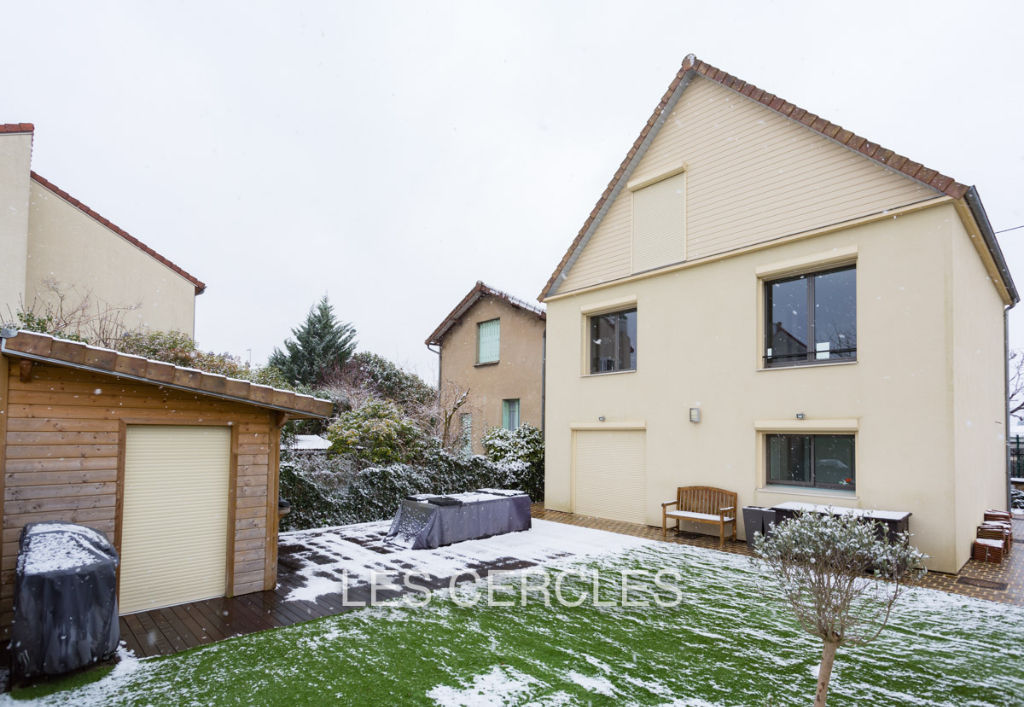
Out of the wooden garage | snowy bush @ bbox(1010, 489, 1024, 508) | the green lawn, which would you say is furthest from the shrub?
snowy bush @ bbox(1010, 489, 1024, 508)

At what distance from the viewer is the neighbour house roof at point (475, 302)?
1733 cm

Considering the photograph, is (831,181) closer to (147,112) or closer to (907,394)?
(907,394)

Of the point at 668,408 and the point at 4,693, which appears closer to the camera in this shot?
the point at 4,693

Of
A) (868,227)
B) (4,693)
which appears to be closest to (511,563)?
(4,693)

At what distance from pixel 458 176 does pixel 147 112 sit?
22027 mm

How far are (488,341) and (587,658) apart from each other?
14.8 metres

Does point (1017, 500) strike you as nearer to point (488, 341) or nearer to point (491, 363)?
point (491, 363)

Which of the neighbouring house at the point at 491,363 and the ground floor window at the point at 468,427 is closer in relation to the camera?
the neighbouring house at the point at 491,363

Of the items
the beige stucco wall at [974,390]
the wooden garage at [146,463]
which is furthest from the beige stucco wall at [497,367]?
the wooden garage at [146,463]

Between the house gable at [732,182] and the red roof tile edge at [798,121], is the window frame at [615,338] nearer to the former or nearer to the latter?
the house gable at [732,182]

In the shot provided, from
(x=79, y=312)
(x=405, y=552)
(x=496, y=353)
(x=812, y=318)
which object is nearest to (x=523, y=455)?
(x=496, y=353)

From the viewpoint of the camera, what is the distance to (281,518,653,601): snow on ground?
7273mm

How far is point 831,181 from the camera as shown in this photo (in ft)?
30.2

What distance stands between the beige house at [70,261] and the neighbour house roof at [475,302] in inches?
328
